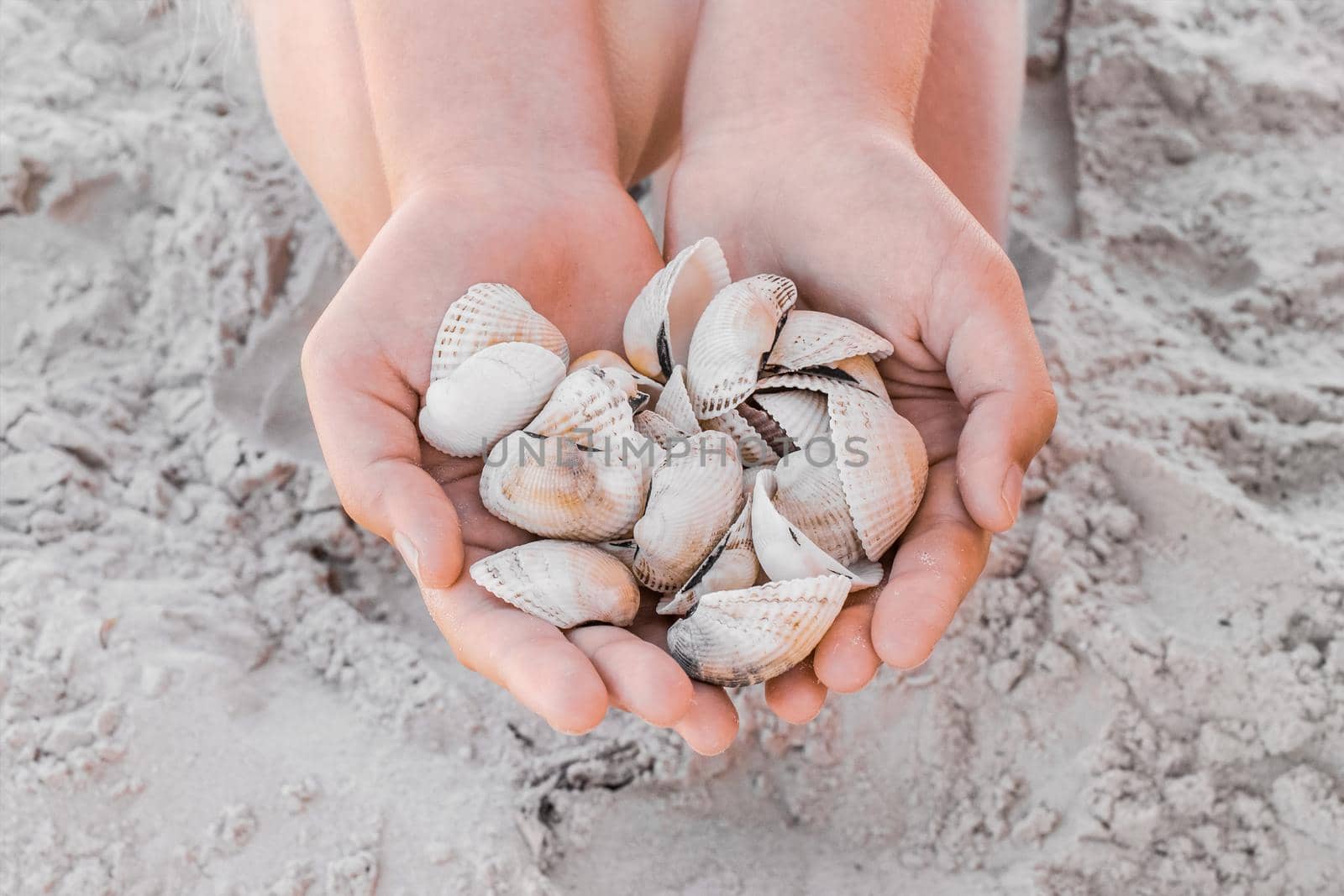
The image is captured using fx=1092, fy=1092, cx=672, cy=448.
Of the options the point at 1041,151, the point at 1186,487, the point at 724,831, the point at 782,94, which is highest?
the point at 782,94

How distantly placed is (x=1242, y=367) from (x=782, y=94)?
904 millimetres

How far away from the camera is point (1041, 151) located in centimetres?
232

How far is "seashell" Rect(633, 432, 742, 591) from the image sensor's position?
1.21 m

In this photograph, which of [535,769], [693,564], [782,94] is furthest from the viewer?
[782,94]

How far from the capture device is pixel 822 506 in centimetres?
123

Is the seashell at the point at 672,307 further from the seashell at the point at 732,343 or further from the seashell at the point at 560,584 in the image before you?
the seashell at the point at 560,584

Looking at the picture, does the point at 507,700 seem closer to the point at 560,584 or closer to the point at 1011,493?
the point at 560,584

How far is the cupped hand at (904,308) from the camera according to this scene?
3.65ft

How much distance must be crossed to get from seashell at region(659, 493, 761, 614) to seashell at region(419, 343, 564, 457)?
0.29m

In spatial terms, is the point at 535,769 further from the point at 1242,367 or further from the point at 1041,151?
the point at 1041,151

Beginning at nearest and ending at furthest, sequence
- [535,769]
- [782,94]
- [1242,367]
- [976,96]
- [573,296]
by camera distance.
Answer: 1. [535,769]
2. [573,296]
3. [782,94]
4. [1242,367]
5. [976,96]

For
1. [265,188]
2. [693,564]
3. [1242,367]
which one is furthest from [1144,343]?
[265,188]

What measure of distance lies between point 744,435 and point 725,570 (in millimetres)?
245

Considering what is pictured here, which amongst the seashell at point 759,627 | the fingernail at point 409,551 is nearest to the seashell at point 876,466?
the seashell at point 759,627
